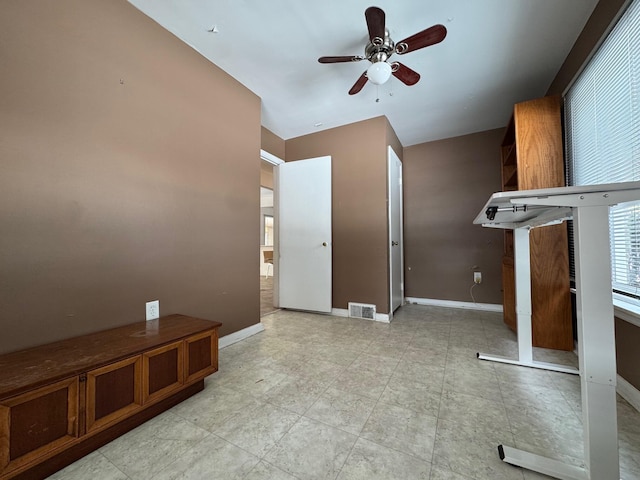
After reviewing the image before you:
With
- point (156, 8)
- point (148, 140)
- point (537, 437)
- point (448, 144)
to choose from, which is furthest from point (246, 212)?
point (448, 144)

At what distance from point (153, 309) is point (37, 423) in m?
0.83

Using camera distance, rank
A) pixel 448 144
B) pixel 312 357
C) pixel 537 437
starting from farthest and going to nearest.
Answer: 1. pixel 448 144
2. pixel 312 357
3. pixel 537 437

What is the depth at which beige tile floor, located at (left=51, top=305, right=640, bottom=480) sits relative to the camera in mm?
1003

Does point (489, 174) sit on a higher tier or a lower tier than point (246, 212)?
higher

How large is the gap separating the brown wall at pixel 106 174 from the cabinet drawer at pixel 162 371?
48cm

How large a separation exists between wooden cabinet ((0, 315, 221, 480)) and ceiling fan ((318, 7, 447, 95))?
2118 mm

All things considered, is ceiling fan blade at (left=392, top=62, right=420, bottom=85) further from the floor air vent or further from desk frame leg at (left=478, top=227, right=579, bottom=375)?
the floor air vent

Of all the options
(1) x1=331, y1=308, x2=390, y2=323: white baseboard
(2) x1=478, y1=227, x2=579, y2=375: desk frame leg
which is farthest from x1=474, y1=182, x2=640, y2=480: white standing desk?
(1) x1=331, y1=308, x2=390, y2=323: white baseboard

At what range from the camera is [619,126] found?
1.54 metres

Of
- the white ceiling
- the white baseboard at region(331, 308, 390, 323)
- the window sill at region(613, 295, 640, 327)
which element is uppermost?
the white ceiling

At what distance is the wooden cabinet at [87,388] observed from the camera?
873mm

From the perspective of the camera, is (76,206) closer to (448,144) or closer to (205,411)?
(205,411)

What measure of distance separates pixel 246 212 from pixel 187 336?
1.40 metres

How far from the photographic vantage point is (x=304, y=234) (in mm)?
3430
